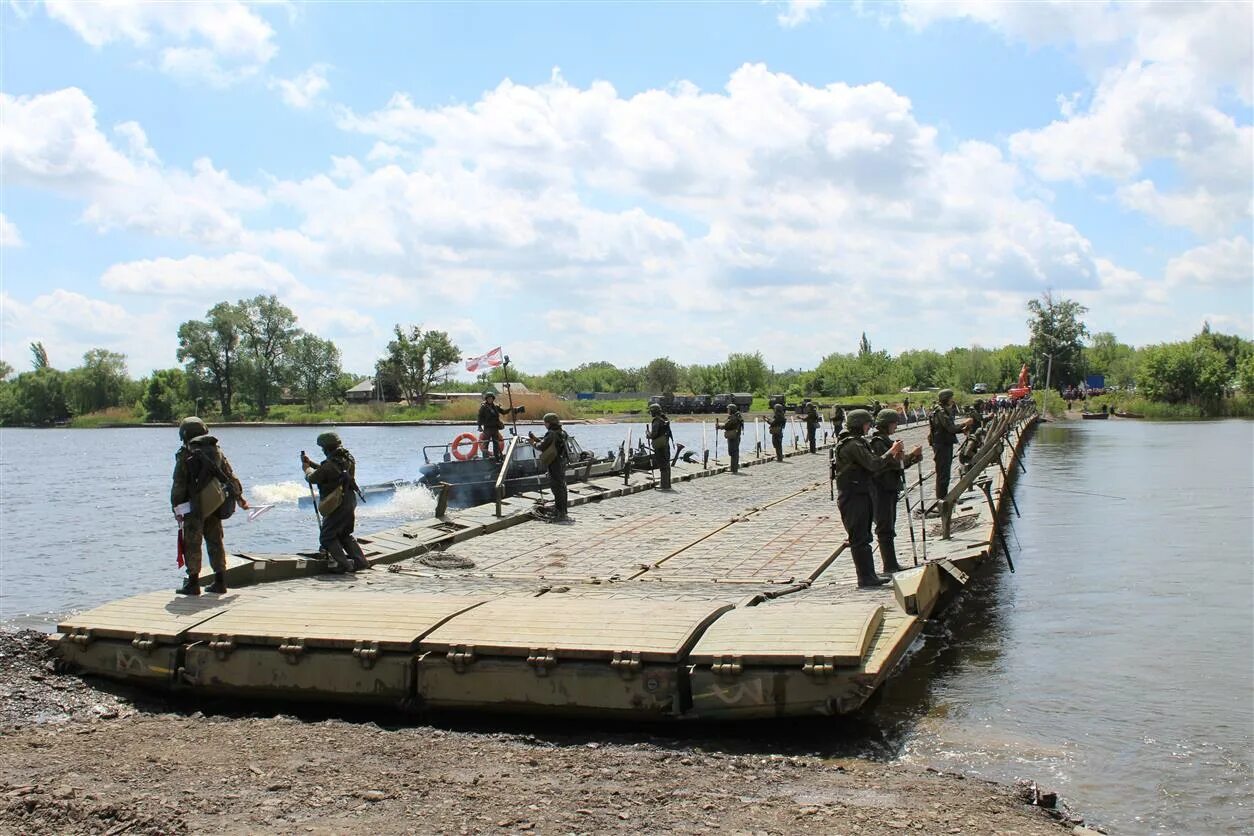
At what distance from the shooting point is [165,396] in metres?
115

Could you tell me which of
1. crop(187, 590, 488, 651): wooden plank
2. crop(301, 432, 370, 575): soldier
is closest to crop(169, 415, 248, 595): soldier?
crop(187, 590, 488, 651): wooden plank

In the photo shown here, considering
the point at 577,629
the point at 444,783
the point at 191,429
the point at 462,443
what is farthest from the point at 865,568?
the point at 462,443

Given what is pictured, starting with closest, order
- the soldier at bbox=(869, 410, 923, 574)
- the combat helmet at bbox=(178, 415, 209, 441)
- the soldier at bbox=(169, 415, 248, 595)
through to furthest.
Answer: the soldier at bbox=(169, 415, 248, 595), the combat helmet at bbox=(178, 415, 209, 441), the soldier at bbox=(869, 410, 923, 574)

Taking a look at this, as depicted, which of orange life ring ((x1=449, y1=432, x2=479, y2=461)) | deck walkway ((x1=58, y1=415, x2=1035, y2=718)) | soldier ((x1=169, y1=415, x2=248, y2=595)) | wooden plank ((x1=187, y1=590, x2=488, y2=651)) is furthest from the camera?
orange life ring ((x1=449, y1=432, x2=479, y2=461))

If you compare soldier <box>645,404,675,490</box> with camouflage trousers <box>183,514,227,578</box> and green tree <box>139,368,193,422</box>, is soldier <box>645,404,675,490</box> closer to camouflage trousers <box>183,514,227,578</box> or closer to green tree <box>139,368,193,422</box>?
camouflage trousers <box>183,514,227,578</box>

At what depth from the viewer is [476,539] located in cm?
1523

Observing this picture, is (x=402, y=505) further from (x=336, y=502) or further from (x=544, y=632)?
(x=544, y=632)

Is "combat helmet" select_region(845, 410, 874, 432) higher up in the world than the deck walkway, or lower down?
higher up

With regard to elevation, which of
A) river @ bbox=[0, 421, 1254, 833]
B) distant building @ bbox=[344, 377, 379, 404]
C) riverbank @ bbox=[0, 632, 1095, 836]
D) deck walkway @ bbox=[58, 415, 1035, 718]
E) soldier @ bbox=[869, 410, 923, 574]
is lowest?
river @ bbox=[0, 421, 1254, 833]

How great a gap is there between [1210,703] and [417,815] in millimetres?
7582

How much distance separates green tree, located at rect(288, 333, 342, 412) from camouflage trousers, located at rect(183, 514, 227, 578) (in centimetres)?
10803

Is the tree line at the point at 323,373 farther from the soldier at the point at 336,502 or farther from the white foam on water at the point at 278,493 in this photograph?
the soldier at the point at 336,502

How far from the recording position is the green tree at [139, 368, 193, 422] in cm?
11338

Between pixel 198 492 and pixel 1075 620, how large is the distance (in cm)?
1050
